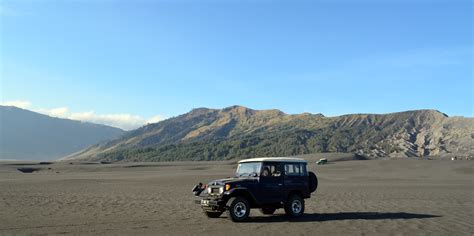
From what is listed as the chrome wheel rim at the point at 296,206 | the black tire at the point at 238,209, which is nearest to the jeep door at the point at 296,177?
the chrome wheel rim at the point at 296,206

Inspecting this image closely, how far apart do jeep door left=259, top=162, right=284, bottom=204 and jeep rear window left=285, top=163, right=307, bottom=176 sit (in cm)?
36

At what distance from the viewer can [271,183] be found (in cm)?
1672

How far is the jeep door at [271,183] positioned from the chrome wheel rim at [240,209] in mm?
721

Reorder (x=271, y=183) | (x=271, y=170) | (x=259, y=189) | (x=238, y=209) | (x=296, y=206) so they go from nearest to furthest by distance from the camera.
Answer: (x=238, y=209) < (x=259, y=189) < (x=271, y=183) < (x=271, y=170) < (x=296, y=206)

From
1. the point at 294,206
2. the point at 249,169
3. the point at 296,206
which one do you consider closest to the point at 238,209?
the point at 249,169

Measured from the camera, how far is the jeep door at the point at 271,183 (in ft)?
54.1

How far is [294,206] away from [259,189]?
5.47 feet

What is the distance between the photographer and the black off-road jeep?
15789 mm

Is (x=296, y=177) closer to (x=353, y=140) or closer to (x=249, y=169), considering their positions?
(x=249, y=169)

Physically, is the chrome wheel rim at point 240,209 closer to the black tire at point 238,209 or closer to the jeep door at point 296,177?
the black tire at point 238,209

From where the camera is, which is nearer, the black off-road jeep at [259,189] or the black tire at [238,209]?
the black tire at [238,209]

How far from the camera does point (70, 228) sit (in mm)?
14289

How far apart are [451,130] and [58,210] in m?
94.8

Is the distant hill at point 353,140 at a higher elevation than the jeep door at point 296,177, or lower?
higher
